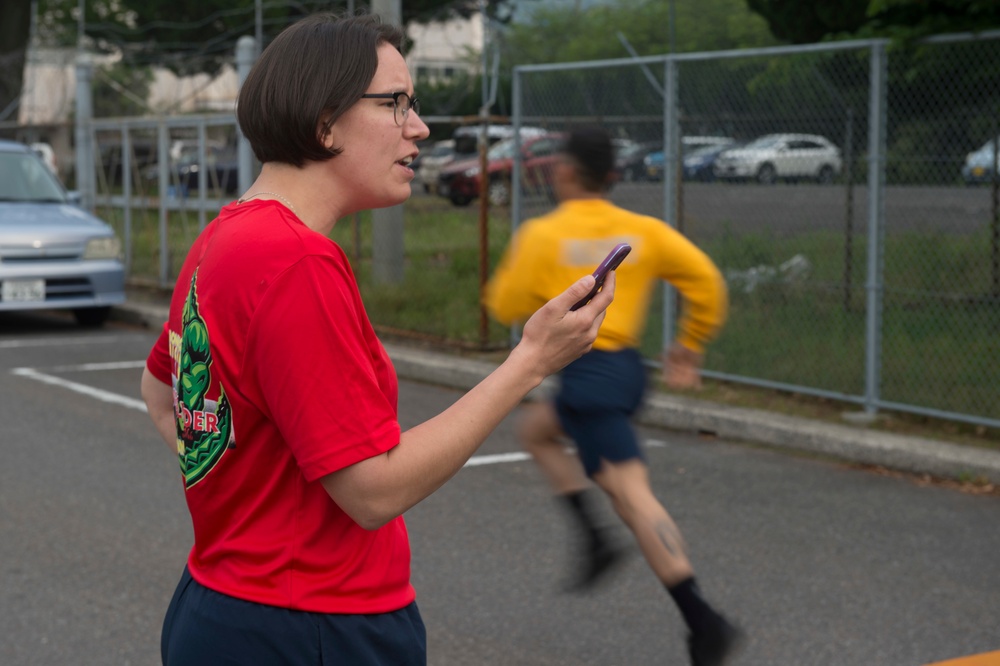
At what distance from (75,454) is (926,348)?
5.29m

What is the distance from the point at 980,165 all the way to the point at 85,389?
21.3 feet

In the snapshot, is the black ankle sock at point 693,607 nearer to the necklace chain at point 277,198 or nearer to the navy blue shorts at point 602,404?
the navy blue shorts at point 602,404

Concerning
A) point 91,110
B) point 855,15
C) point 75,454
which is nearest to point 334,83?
point 75,454

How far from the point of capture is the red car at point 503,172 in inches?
411

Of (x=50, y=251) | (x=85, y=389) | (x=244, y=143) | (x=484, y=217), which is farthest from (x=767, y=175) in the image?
→ (x=50, y=251)

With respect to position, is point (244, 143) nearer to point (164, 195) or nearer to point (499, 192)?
point (164, 195)

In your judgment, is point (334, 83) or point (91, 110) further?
point (91, 110)

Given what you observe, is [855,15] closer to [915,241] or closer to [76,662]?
[915,241]

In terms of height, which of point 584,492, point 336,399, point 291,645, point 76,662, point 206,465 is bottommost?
point 76,662

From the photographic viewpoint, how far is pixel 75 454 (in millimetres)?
7609

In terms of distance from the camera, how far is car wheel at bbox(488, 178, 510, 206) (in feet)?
37.2

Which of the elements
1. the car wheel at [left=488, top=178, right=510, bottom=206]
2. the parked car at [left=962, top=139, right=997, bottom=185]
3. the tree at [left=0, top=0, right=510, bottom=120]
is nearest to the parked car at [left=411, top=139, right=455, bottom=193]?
the car wheel at [left=488, top=178, right=510, bottom=206]

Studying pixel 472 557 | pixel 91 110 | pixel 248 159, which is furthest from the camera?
pixel 91 110

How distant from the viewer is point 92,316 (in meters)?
13.7
